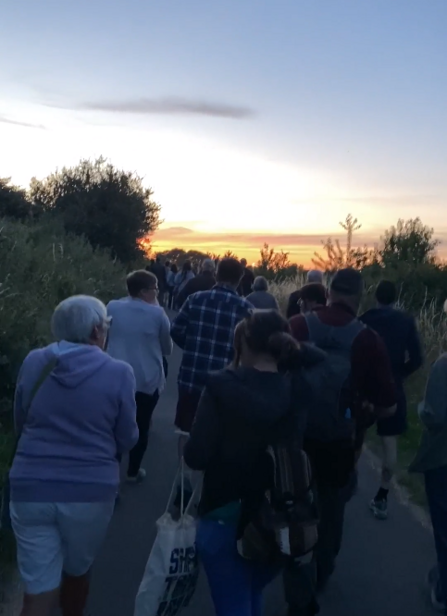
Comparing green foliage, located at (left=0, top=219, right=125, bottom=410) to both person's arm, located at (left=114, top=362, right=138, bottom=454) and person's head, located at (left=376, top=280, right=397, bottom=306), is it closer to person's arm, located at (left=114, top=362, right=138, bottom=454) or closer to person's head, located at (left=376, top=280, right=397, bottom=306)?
person's head, located at (left=376, top=280, right=397, bottom=306)

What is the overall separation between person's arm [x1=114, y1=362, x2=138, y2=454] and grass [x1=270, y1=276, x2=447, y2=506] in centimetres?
438

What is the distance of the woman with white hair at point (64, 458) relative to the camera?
11.9 ft

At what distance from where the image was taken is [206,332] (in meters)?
6.49

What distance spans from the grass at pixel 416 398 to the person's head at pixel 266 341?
4530 mm

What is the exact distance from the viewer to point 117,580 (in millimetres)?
5277

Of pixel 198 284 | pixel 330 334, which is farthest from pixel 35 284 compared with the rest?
pixel 330 334

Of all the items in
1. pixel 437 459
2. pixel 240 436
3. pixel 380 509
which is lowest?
pixel 380 509

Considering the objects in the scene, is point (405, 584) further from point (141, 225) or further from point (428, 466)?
point (141, 225)

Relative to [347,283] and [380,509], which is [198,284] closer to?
[380,509]

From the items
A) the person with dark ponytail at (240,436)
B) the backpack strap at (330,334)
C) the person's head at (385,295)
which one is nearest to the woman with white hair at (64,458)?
the person with dark ponytail at (240,436)

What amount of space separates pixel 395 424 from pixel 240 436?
3.74 m

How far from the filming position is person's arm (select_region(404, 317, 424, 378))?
6723 mm

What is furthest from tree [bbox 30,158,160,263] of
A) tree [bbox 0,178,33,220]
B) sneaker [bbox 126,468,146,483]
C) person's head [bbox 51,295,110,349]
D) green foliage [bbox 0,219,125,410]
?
person's head [bbox 51,295,110,349]

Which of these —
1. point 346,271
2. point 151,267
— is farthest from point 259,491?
point 151,267
